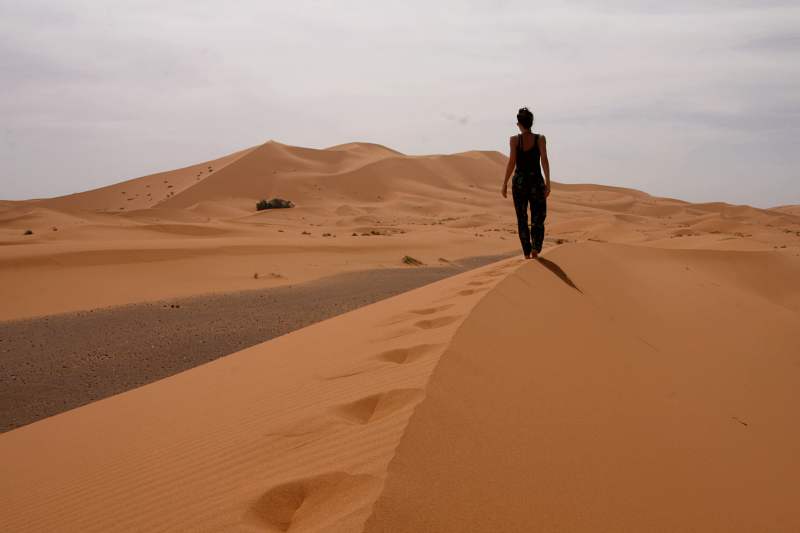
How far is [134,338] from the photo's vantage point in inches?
253

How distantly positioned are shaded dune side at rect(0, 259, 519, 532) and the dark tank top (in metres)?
2.59

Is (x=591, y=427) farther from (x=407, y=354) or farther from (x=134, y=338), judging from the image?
(x=134, y=338)

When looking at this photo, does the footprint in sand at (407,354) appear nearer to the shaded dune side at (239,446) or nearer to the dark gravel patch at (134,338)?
the shaded dune side at (239,446)

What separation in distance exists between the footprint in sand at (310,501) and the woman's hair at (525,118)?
5103mm

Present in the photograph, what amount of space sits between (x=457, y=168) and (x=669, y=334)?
55.5m

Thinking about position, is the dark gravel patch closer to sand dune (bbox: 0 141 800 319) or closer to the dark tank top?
sand dune (bbox: 0 141 800 319)

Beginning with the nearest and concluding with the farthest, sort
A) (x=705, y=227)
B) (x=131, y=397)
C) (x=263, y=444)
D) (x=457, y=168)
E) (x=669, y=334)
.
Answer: (x=263, y=444) → (x=131, y=397) → (x=669, y=334) → (x=705, y=227) → (x=457, y=168)

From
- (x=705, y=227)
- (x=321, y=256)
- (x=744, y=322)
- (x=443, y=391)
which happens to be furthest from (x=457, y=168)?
(x=443, y=391)

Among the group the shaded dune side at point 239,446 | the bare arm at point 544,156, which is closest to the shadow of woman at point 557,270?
the bare arm at point 544,156

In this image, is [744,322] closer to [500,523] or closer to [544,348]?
[544,348]

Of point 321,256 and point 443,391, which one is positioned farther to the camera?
point 321,256

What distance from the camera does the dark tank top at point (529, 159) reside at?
6.16 meters

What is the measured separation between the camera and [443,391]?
2.26m

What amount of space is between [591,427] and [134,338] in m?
5.47
